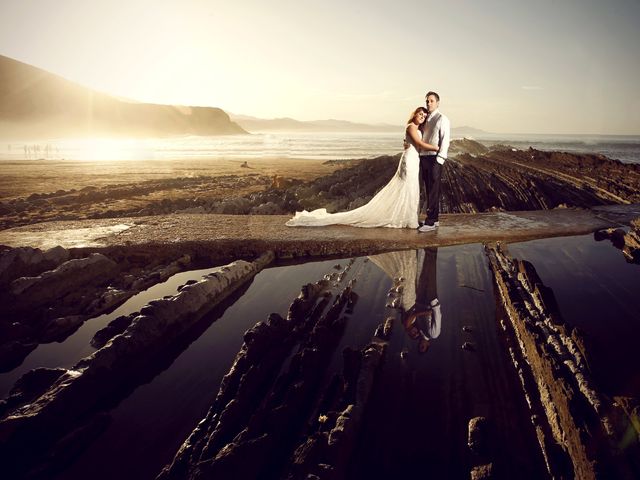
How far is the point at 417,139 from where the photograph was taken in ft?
22.0

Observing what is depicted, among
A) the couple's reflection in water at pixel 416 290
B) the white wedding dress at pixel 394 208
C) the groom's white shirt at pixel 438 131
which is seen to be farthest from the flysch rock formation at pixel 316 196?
the couple's reflection in water at pixel 416 290

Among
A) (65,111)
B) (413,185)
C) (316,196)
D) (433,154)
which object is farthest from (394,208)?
(65,111)

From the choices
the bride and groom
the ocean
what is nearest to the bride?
the bride and groom

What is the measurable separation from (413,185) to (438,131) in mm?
1149

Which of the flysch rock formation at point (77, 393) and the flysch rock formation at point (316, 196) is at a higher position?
the flysch rock formation at point (316, 196)

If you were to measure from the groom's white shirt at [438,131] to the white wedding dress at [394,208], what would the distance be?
384mm

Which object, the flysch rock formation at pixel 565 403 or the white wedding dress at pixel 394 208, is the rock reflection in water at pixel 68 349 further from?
the flysch rock formation at pixel 565 403

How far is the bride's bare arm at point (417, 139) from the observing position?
663 cm

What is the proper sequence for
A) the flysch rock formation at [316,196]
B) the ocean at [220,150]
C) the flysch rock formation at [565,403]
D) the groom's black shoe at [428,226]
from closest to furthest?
the flysch rock formation at [565,403]
the groom's black shoe at [428,226]
the flysch rock formation at [316,196]
the ocean at [220,150]

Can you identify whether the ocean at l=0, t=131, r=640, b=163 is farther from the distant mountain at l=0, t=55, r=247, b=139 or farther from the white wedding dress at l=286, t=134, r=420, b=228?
the distant mountain at l=0, t=55, r=247, b=139

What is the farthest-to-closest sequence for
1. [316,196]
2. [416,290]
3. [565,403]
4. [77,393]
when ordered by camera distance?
[316,196] → [416,290] → [77,393] → [565,403]

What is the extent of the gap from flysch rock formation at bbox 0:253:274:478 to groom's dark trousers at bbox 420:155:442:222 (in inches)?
181

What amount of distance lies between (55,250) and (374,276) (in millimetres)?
5030

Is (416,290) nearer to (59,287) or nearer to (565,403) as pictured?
(565,403)
